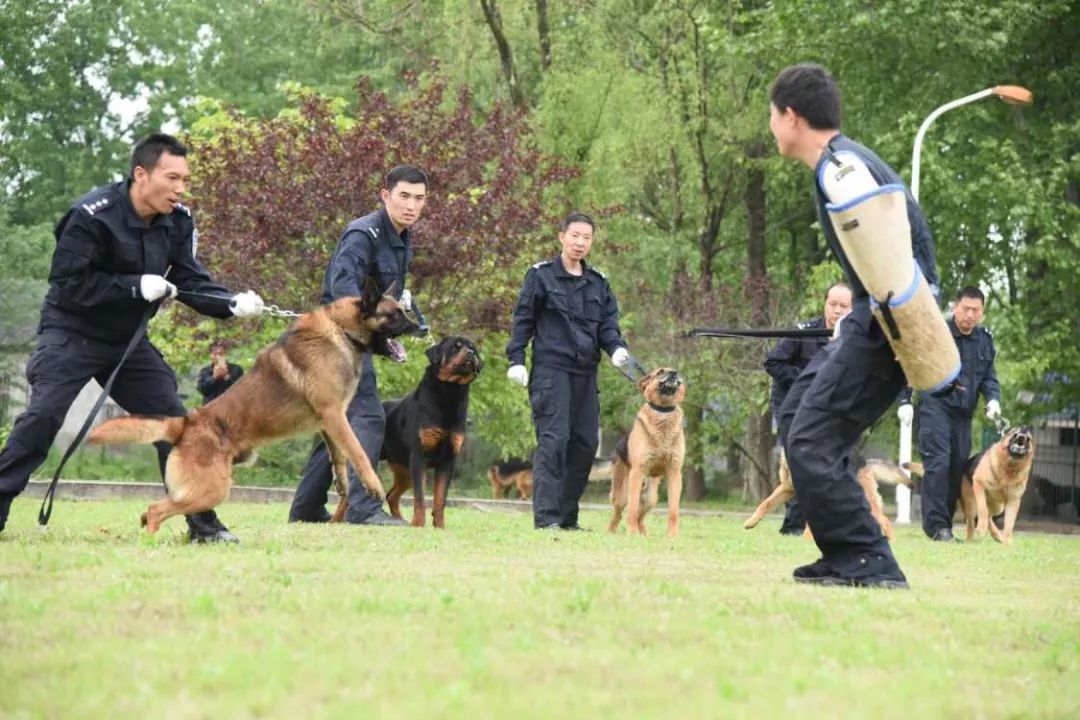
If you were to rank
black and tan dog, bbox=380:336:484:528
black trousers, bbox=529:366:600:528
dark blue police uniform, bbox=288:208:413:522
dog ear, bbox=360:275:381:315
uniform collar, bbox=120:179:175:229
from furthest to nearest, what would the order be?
1. black trousers, bbox=529:366:600:528
2. black and tan dog, bbox=380:336:484:528
3. dark blue police uniform, bbox=288:208:413:522
4. dog ear, bbox=360:275:381:315
5. uniform collar, bbox=120:179:175:229

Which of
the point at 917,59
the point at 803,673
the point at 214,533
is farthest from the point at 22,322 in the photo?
the point at 803,673

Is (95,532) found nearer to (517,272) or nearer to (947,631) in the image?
(947,631)

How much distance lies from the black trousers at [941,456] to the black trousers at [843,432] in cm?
781

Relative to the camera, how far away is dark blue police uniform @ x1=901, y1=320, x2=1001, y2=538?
14883 mm

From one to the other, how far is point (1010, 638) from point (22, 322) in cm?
2825

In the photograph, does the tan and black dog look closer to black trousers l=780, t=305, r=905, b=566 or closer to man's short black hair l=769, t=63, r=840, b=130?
black trousers l=780, t=305, r=905, b=566

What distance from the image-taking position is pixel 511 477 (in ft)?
97.9

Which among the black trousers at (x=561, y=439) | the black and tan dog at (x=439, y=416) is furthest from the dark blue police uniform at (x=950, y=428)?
the black and tan dog at (x=439, y=416)

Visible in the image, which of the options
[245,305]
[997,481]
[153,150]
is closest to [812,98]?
[245,305]

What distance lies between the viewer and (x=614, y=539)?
10.8 meters

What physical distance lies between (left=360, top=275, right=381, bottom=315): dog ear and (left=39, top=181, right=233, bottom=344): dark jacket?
1.12 meters

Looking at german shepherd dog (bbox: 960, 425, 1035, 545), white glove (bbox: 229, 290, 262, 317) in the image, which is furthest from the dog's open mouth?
german shepherd dog (bbox: 960, 425, 1035, 545)

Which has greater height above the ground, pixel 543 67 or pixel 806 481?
pixel 543 67

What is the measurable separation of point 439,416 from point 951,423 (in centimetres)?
592
